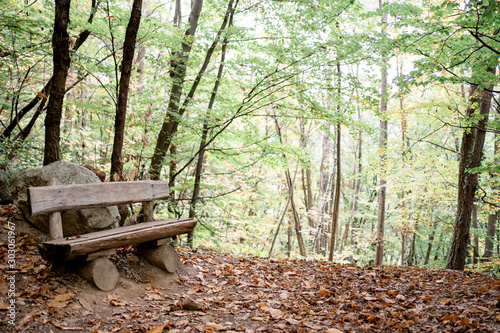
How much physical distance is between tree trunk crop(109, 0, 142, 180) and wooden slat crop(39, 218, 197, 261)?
120 centimetres

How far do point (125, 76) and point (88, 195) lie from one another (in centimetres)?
189

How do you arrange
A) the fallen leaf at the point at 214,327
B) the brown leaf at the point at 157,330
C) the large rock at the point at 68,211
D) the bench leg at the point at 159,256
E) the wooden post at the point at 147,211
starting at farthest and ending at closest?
the wooden post at the point at 147,211 < the bench leg at the point at 159,256 < the large rock at the point at 68,211 < the fallen leaf at the point at 214,327 < the brown leaf at the point at 157,330

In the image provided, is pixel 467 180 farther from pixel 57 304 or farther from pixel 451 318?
pixel 57 304

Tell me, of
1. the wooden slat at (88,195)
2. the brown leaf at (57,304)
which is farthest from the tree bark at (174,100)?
the brown leaf at (57,304)

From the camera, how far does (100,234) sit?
3.06m

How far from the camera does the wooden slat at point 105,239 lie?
2.60 metres

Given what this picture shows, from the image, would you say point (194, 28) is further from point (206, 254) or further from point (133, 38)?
point (206, 254)

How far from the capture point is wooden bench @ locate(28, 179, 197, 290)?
2691 mm

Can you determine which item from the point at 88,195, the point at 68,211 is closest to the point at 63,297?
the point at 88,195

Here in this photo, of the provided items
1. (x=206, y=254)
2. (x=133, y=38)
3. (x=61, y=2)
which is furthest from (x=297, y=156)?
(x=61, y=2)

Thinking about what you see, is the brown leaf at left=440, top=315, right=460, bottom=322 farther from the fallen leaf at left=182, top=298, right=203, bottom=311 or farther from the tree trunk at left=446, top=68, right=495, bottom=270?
the tree trunk at left=446, top=68, right=495, bottom=270

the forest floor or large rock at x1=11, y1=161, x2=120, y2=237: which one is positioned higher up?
large rock at x1=11, y1=161, x2=120, y2=237

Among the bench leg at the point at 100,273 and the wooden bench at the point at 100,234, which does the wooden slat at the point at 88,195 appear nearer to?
the wooden bench at the point at 100,234

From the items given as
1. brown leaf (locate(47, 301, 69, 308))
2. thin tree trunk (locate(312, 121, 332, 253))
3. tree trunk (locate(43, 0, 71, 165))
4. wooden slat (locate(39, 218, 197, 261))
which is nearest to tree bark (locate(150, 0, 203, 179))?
tree trunk (locate(43, 0, 71, 165))
